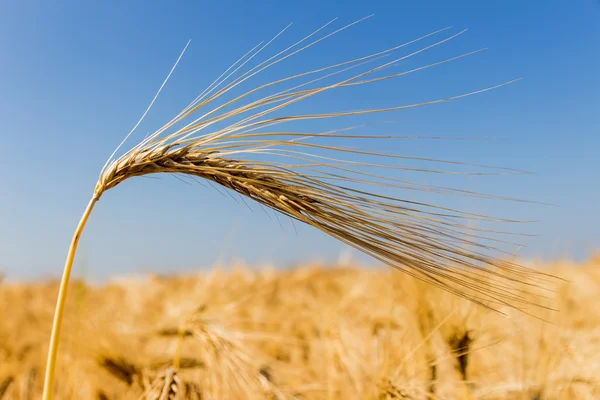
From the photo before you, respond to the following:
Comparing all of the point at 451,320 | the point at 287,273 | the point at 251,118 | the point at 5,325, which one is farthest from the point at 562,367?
the point at 287,273

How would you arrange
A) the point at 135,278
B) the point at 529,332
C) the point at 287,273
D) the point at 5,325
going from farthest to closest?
the point at 287,273, the point at 135,278, the point at 5,325, the point at 529,332

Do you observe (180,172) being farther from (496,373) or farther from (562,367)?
(496,373)

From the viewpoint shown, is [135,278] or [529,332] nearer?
[529,332]

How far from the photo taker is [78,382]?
2.40 metres

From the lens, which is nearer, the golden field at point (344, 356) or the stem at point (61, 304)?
the stem at point (61, 304)

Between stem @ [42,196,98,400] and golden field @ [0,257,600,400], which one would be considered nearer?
stem @ [42,196,98,400]

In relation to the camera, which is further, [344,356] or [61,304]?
[344,356]

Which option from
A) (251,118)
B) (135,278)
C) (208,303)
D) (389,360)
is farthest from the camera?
(135,278)

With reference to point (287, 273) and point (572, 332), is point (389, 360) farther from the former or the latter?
point (287, 273)

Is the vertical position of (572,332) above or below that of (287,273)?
below

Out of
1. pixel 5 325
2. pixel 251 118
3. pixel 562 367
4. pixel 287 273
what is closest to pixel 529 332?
pixel 562 367

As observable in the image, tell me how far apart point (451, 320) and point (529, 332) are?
2.65 feet

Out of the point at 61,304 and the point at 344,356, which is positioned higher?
the point at 344,356

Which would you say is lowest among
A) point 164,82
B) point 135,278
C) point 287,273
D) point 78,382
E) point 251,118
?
point 78,382
